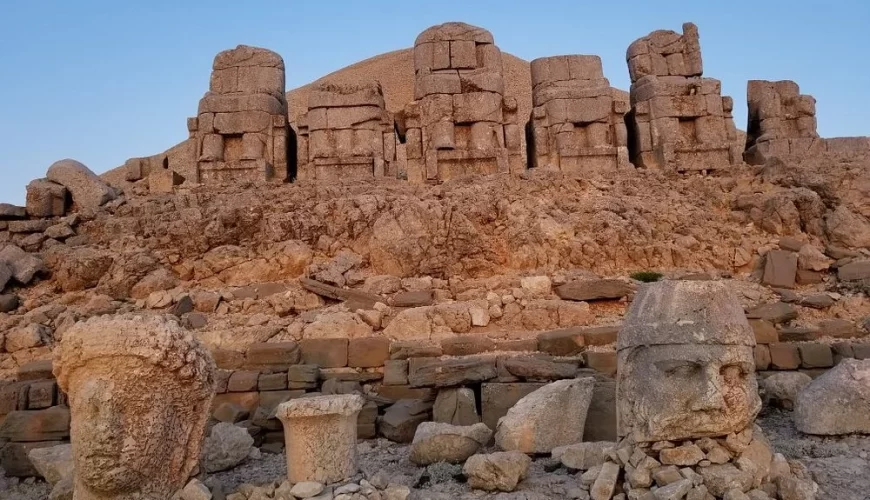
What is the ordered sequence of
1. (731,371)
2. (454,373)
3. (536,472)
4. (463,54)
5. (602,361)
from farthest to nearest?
(463,54) → (602,361) → (454,373) → (536,472) → (731,371)

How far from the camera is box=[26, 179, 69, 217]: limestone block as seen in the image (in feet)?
38.4

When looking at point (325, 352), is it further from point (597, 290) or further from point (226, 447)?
Answer: point (597, 290)

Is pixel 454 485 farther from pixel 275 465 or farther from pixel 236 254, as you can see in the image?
pixel 236 254

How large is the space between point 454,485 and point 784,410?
12.7 ft

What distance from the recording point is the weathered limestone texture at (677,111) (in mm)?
12117

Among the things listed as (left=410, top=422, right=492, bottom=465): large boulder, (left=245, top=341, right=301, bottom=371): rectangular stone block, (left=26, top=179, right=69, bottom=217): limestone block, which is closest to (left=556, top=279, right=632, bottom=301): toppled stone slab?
(left=410, top=422, right=492, bottom=465): large boulder

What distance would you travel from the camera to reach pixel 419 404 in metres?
7.11

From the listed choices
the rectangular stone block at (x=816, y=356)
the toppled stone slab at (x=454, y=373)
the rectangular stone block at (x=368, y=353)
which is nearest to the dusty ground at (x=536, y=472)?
the toppled stone slab at (x=454, y=373)

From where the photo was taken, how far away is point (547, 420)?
5.85 m

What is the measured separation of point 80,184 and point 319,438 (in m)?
9.11

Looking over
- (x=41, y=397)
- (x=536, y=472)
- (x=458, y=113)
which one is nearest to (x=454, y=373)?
(x=536, y=472)

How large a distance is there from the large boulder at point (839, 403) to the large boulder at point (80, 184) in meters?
11.1

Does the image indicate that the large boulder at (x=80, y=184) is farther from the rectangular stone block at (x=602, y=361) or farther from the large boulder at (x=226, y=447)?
the rectangular stone block at (x=602, y=361)

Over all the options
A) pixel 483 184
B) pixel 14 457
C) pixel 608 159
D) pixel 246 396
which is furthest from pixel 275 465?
pixel 608 159
